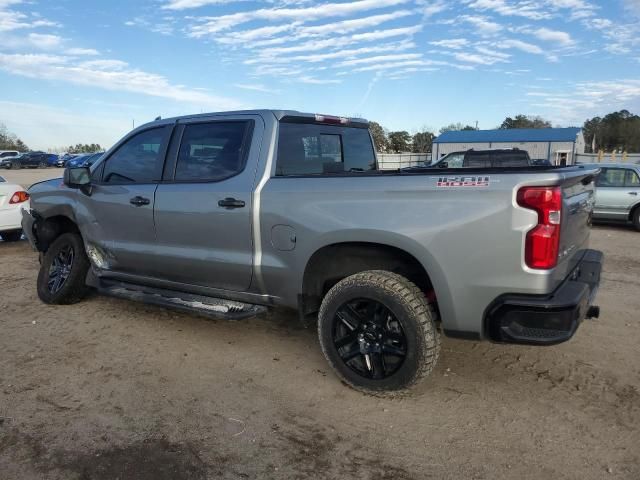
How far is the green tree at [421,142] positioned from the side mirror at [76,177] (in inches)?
2753

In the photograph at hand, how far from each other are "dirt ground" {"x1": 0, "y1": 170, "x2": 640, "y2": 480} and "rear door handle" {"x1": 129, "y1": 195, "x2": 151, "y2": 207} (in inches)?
47.2

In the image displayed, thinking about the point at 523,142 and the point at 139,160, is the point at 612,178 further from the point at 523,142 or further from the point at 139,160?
the point at 523,142

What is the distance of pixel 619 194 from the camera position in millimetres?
11555

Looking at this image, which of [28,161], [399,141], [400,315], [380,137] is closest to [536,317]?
[400,315]

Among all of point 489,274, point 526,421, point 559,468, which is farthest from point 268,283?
point 559,468

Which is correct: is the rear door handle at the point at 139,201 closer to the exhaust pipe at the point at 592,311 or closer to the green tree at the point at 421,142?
the exhaust pipe at the point at 592,311

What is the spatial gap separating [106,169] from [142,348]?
5.94ft

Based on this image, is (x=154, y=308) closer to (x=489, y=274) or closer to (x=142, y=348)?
(x=142, y=348)

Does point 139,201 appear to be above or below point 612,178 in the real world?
above

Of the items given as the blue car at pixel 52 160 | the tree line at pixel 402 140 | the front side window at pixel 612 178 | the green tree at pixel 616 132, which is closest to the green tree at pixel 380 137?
the tree line at pixel 402 140

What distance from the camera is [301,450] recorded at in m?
2.94

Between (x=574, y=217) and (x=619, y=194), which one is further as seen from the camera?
(x=619, y=194)

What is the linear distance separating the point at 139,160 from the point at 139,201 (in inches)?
18.0

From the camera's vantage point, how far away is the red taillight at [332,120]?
4439 millimetres
